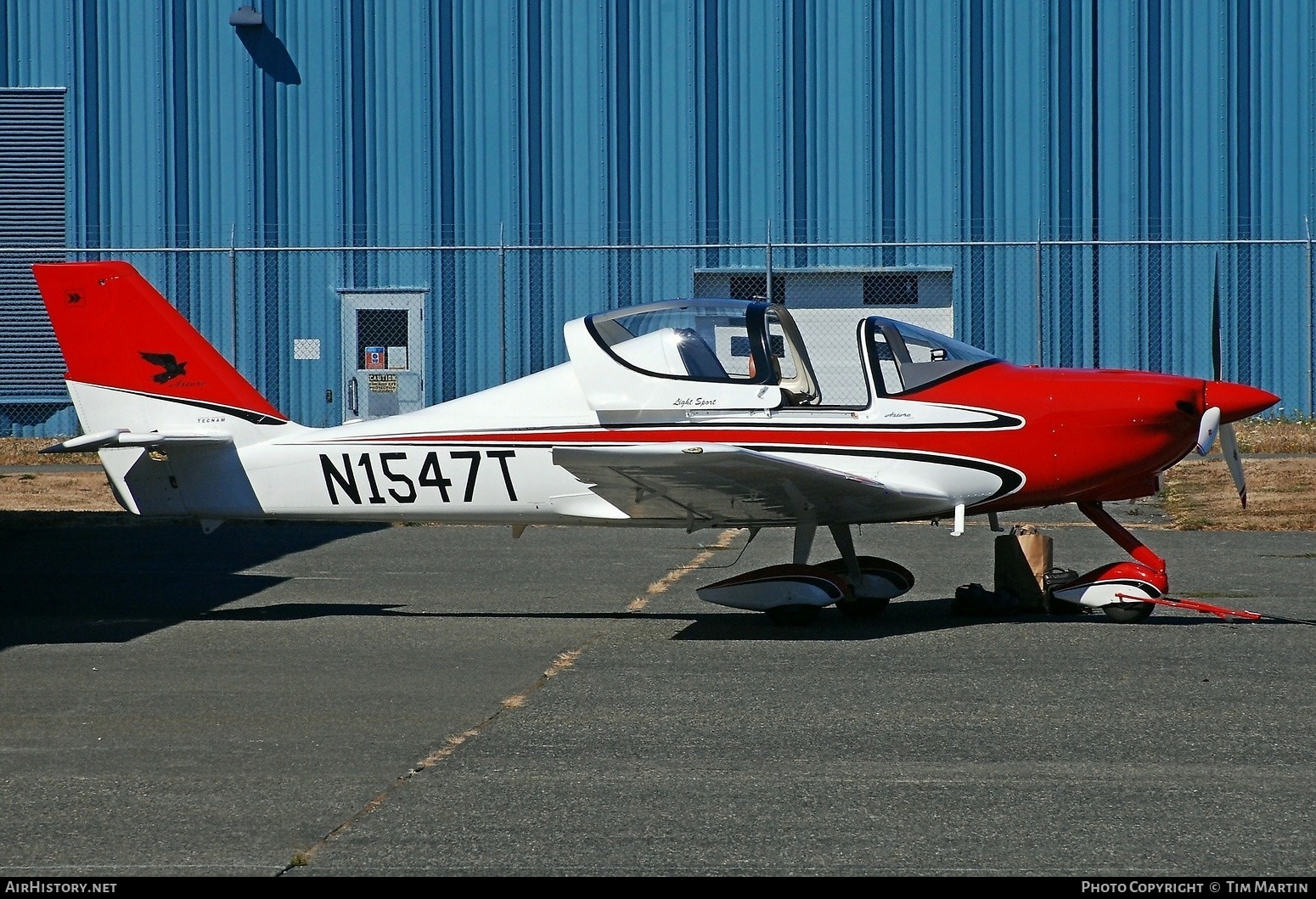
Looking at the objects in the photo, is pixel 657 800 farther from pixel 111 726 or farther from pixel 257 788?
pixel 111 726

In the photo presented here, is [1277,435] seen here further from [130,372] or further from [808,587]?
[130,372]

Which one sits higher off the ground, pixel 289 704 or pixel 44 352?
pixel 44 352

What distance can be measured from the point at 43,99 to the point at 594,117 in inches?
361

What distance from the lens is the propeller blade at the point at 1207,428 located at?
845 centimetres

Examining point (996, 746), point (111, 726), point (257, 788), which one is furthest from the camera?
point (111, 726)

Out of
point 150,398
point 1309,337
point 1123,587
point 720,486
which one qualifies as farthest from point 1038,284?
point 150,398

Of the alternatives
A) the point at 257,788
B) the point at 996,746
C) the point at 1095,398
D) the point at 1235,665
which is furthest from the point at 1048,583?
the point at 257,788

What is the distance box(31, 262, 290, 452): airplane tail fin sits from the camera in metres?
9.52

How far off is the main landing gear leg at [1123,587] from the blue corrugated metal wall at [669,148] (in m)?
13.6

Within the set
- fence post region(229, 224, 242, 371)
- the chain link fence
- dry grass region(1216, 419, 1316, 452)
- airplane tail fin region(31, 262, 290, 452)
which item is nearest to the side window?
airplane tail fin region(31, 262, 290, 452)

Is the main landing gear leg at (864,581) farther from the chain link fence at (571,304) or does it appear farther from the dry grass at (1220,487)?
the chain link fence at (571,304)

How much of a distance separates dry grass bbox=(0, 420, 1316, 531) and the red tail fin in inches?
294

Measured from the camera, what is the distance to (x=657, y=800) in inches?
196

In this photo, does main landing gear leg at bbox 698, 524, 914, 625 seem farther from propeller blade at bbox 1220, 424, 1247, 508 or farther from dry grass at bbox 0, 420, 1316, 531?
dry grass at bbox 0, 420, 1316, 531
